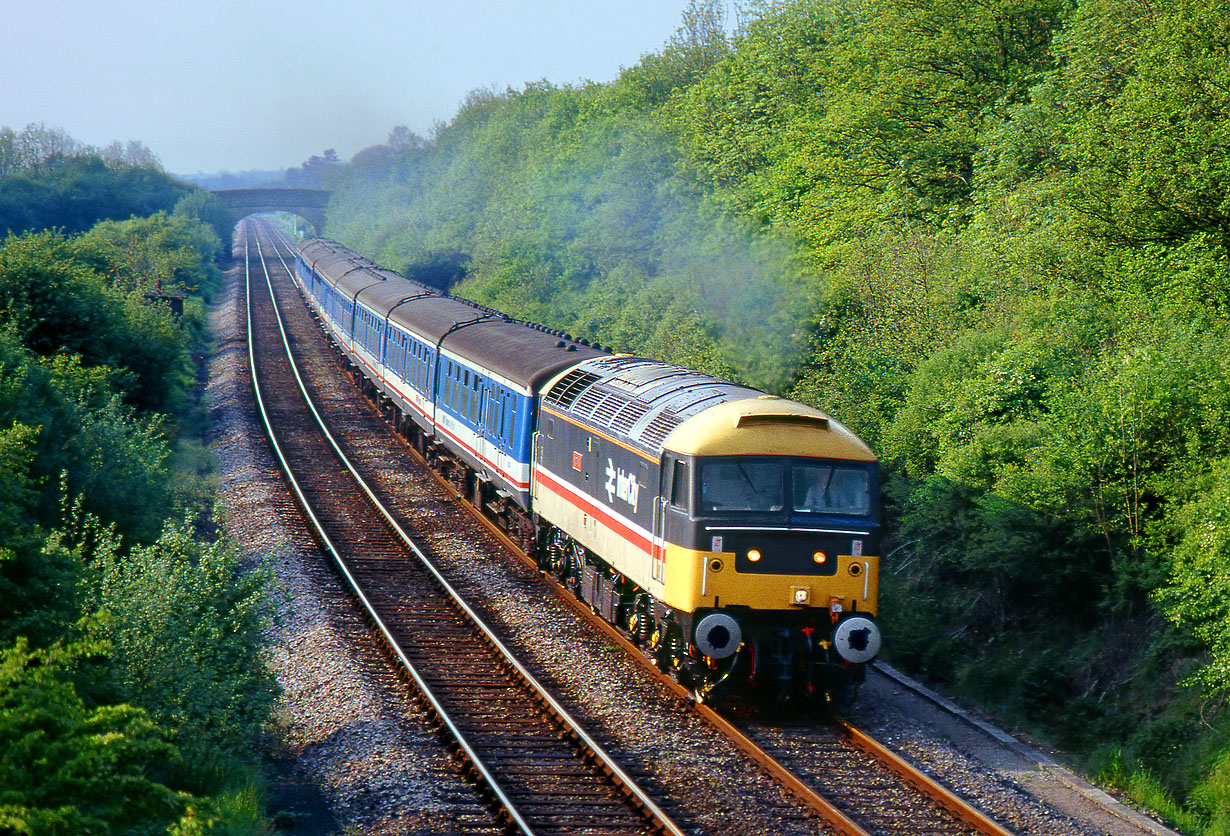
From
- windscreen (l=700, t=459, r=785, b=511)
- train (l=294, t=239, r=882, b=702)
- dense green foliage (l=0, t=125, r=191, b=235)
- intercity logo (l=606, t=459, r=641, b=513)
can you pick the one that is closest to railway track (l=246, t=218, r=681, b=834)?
train (l=294, t=239, r=882, b=702)

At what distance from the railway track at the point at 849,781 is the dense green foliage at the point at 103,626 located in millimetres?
4627

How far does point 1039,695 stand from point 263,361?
35282mm

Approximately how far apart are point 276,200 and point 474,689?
134 meters

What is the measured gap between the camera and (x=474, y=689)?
43.9 feet

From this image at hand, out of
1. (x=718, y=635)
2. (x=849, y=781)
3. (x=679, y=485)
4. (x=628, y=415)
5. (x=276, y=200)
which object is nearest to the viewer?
(x=849, y=781)

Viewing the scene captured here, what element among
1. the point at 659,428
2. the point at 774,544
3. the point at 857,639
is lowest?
the point at 857,639

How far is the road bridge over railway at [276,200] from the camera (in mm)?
138500

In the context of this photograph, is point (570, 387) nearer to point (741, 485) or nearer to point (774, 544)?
point (741, 485)

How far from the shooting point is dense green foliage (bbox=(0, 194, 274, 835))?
671 cm

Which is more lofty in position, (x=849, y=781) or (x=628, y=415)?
(x=628, y=415)

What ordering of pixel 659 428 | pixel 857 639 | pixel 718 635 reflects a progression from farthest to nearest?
pixel 659 428, pixel 857 639, pixel 718 635

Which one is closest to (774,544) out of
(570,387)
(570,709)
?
(570,709)

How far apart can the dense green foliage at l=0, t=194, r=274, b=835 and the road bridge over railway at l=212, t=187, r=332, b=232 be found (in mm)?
118478

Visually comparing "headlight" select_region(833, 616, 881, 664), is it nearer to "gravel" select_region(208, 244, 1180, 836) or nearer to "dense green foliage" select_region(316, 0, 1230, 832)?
"gravel" select_region(208, 244, 1180, 836)
